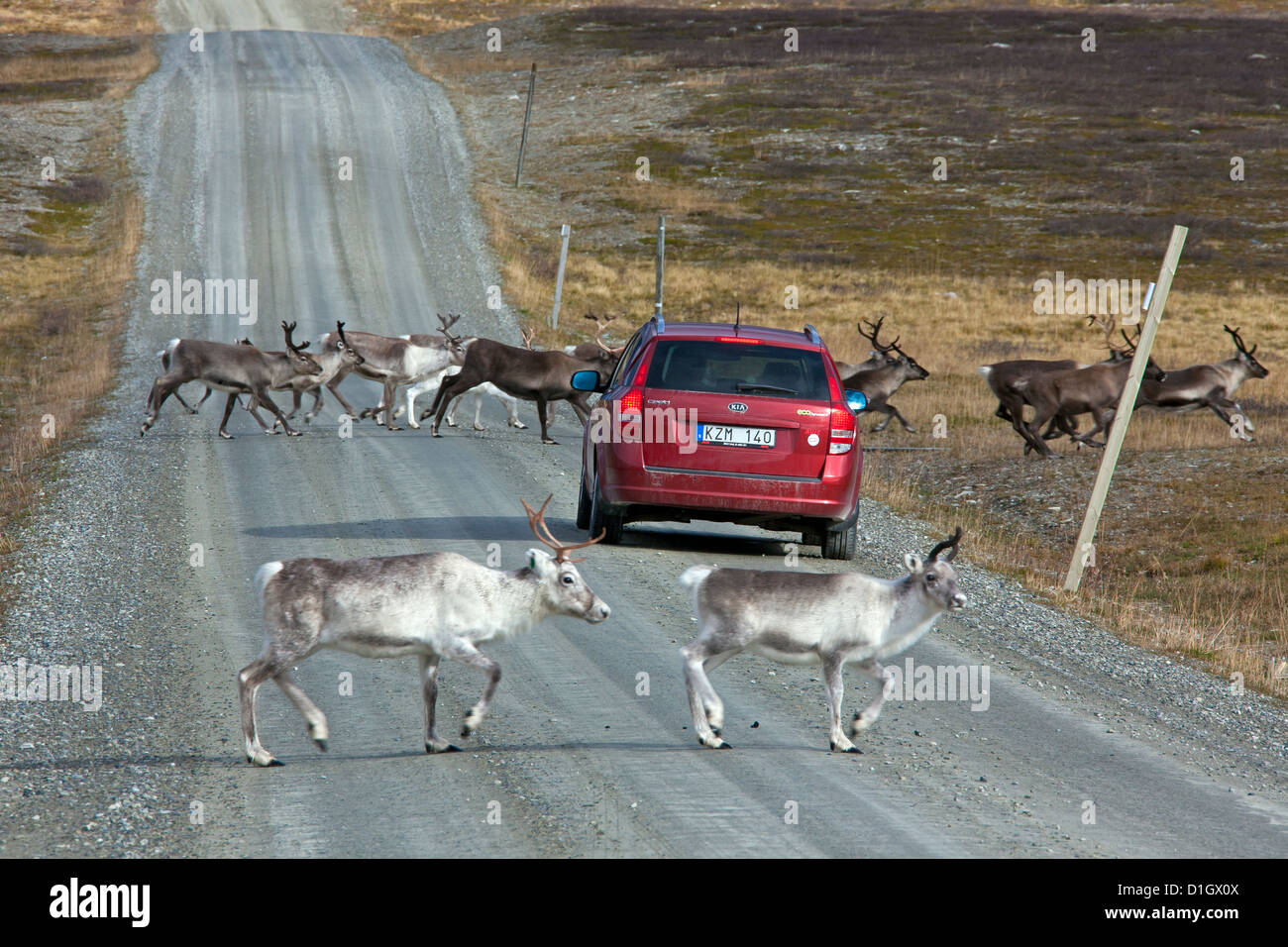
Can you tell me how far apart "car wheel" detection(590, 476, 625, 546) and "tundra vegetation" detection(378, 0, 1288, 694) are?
4084 millimetres

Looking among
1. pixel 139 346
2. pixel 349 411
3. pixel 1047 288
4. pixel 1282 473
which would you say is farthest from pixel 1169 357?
pixel 139 346

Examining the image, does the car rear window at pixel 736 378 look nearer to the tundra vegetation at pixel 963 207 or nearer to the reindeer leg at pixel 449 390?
the tundra vegetation at pixel 963 207

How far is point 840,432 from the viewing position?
494 inches

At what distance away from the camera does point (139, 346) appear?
1121 inches

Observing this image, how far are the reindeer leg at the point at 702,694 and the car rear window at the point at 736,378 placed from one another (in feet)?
16.1

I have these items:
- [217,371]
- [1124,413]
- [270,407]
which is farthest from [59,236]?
[1124,413]

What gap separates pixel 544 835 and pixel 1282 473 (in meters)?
15.8

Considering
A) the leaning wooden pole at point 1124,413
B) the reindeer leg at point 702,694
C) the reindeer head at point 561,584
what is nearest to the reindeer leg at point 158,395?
the leaning wooden pole at point 1124,413

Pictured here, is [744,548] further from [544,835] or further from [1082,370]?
[1082,370]

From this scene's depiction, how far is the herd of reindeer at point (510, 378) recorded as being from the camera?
2017 centimetres

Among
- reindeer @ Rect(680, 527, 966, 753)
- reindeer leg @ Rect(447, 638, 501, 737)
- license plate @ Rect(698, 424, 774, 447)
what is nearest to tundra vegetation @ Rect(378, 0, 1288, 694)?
license plate @ Rect(698, 424, 774, 447)

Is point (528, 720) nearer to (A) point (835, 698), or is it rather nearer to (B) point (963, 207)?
(A) point (835, 698)

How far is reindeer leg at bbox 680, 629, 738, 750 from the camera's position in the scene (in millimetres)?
7898

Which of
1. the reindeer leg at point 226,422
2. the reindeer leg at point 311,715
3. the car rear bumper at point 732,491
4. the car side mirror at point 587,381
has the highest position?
the car side mirror at point 587,381
